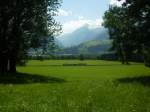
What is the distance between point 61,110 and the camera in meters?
13.2

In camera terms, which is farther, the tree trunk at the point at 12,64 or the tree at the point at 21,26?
the tree trunk at the point at 12,64

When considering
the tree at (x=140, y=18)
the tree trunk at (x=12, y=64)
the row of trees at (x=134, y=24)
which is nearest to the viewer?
the tree at (x=140, y=18)

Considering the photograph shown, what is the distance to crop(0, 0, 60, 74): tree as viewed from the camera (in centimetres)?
4755

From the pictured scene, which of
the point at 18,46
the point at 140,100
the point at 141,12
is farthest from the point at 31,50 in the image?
the point at 140,100

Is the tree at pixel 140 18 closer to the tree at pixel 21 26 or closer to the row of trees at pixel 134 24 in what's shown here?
the row of trees at pixel 134 24

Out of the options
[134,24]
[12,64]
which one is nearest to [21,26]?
[12,64]

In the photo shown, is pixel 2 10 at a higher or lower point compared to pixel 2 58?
higher

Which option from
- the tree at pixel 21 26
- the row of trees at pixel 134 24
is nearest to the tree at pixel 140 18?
the row of trees at pixel 134 24

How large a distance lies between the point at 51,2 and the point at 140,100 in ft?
133

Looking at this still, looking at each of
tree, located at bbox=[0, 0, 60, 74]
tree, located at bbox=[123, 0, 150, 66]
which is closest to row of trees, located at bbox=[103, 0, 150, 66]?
tree, located at bbox=[123, 0, 150, 66]

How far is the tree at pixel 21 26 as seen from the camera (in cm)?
4755

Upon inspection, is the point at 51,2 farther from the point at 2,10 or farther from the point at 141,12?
the point at 141,12

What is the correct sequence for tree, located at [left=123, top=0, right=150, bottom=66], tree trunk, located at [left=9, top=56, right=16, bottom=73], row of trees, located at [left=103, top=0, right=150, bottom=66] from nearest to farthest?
tree, located at [left=123, top=0, right=150, bottom=66] → row of trees, located at [left=103, top=0, right=150, bottom=66] → tree trunk, located at [left=9, top=56, right=16, bottom=73]

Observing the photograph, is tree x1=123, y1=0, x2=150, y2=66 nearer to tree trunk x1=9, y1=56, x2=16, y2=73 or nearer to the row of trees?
the row of trees
